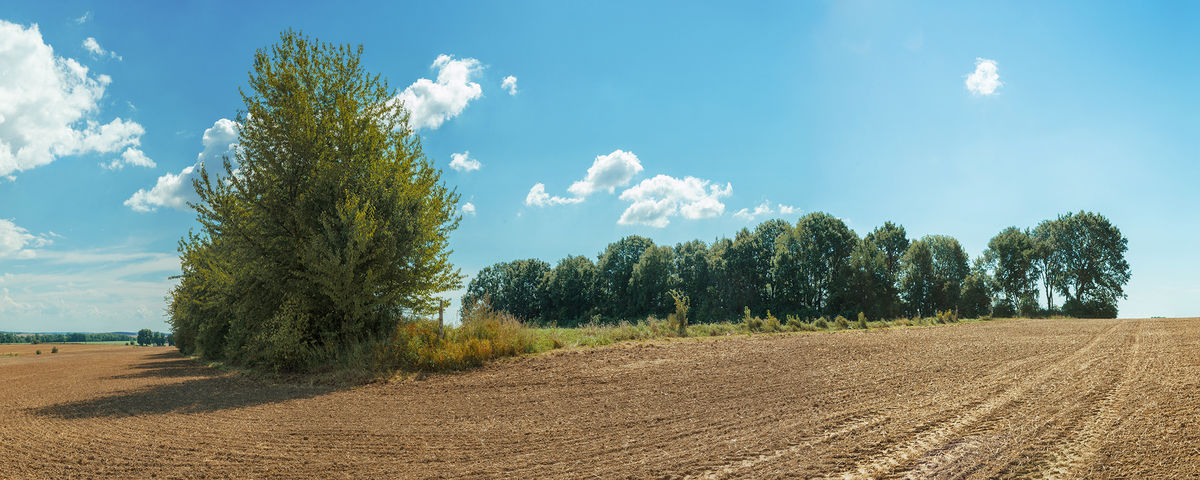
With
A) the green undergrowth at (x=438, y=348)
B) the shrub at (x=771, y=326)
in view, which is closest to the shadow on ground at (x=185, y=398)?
the green undergrowth at (x=438, y=348)

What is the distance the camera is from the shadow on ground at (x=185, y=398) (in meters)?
7.72

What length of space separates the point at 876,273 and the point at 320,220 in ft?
165

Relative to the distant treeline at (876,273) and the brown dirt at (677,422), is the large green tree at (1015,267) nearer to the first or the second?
the distant treeline at (876,273)

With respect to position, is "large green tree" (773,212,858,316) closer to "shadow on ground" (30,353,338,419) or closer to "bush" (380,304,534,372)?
"bush" (380,304,534,372)

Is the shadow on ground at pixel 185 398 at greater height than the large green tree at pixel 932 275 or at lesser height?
lesser

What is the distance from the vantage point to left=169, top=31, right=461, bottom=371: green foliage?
1230 cm

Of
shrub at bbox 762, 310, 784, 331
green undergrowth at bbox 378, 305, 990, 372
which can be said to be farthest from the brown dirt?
shrub at bbox 762, 310, 784, 331

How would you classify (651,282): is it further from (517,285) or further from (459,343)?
(459,343)

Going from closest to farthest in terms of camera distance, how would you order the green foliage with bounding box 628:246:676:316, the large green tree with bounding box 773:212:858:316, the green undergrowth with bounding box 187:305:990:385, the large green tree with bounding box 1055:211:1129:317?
the green undergrowth with bounding box 187:305:990:385 → the large green tree with bounding box 1055:211:1129:317 → the large green tree with bounding box 773:212:858:316 → the green foliage with bounding box 628:246:676:316

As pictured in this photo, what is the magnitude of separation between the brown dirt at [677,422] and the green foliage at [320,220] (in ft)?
8.62

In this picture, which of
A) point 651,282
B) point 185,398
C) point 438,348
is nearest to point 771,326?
point 438,348

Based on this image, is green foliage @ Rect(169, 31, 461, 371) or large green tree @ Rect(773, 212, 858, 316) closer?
green foliage @ Rect(169, 31, 461, 371)

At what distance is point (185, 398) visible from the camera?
895 cm

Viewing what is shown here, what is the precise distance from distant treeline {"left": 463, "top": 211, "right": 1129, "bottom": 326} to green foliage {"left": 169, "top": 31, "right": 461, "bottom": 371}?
39.5 meters
